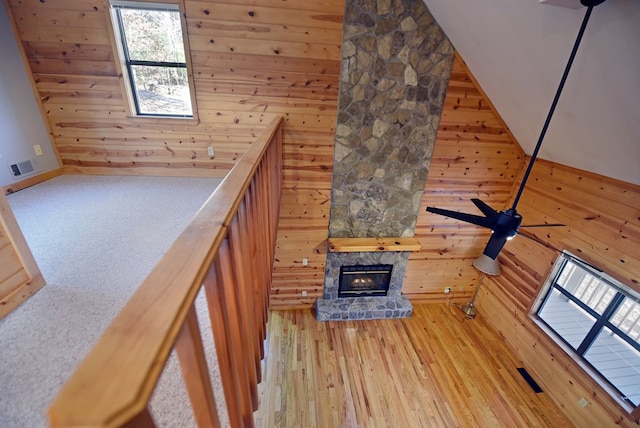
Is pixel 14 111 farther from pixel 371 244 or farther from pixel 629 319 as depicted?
pixel 629 319

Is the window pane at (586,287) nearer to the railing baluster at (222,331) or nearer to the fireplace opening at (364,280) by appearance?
the fireplace opening at (364,280)

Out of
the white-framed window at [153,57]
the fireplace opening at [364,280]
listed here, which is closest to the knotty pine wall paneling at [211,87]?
the white-framed window at [153,57]

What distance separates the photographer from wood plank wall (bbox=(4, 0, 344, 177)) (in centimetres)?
282

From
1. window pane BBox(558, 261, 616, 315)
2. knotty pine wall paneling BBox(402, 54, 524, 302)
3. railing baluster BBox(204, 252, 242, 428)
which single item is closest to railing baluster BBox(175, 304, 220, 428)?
railing baluster BBox(204, 252, 242, 428)

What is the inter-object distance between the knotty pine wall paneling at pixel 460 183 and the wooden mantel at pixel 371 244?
251 millimetres

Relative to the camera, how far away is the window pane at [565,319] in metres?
3.27

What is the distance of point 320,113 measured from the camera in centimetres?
330

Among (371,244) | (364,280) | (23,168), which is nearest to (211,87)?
(23,168)

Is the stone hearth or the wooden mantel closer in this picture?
the wooden mantel

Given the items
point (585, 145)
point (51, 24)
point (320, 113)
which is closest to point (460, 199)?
point (585, 145)

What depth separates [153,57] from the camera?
10.0 ft

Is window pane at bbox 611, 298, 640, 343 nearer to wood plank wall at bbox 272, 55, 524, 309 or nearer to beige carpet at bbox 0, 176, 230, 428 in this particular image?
wood plank wall at bbox 272, 55, 524, 309

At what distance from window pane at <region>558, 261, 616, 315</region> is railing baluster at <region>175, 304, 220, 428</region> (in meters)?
4.07

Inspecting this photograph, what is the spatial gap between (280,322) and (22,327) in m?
3.15
